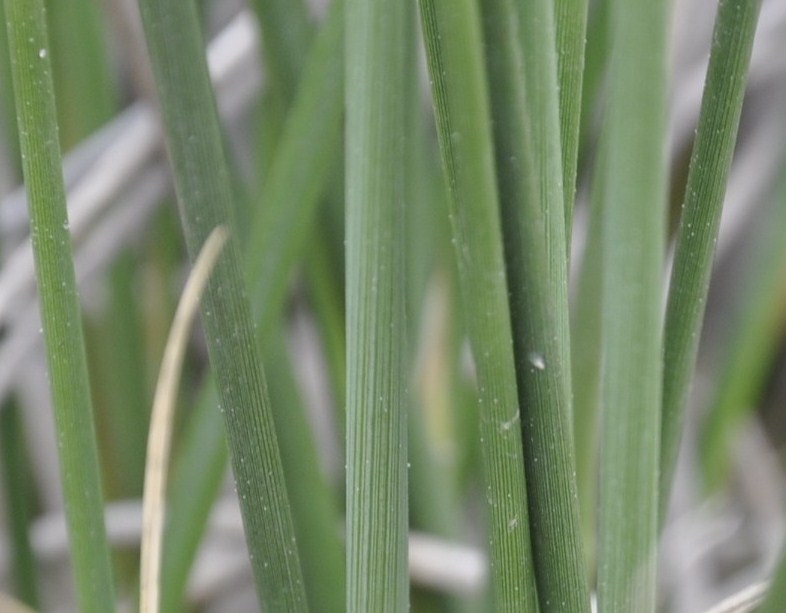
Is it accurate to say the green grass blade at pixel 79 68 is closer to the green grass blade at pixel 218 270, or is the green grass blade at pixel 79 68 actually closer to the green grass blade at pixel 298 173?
the green grass blade at pixel 298 173

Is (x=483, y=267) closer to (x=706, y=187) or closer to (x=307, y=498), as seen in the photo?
(x=706, y=187)

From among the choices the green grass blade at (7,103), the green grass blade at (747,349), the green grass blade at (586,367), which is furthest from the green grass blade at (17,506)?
the green grass blade at (747,349)

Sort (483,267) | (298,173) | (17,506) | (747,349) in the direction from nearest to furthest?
(483,267)
(298,173)
(17,506)
(747,349)

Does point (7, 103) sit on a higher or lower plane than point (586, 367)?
higher

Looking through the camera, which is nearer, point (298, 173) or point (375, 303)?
point (375, 303)

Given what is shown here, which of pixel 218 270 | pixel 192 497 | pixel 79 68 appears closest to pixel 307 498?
pixel 192 497
